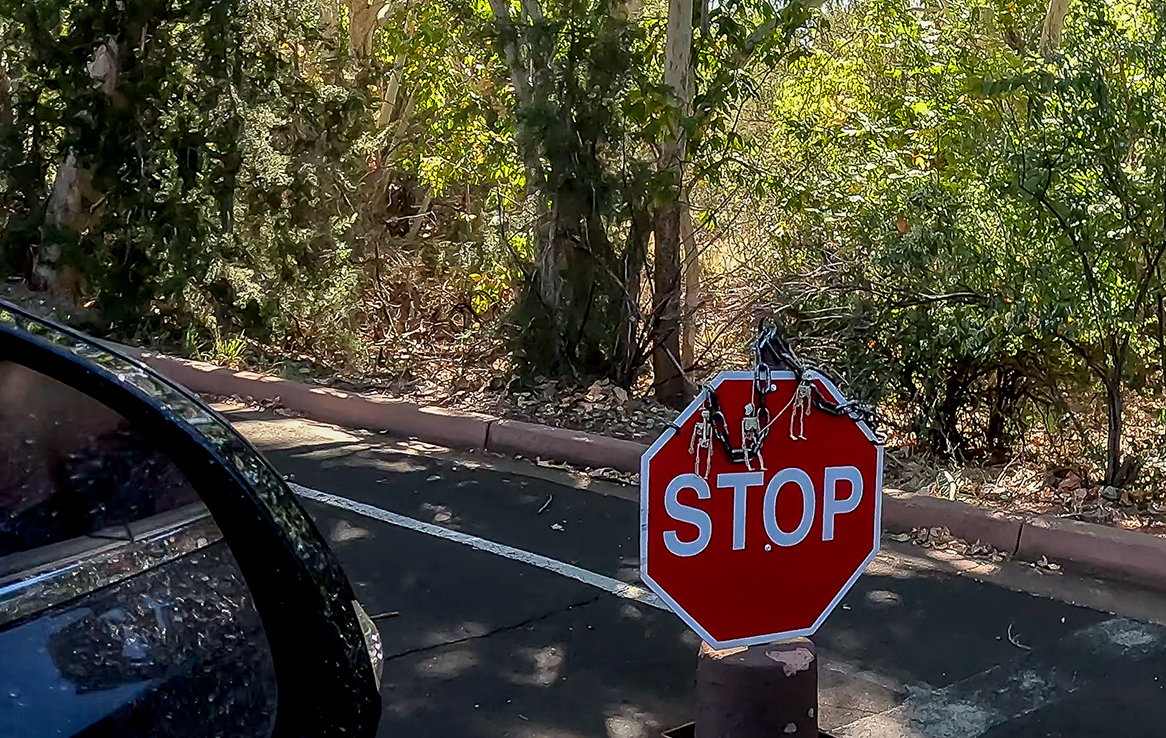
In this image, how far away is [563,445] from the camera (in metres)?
7.66

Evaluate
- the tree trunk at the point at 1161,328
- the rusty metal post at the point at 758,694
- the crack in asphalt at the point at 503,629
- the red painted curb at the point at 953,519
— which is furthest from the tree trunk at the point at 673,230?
the rusty metal post at the point at 758,694

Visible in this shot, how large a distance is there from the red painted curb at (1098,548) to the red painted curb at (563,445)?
2334mm

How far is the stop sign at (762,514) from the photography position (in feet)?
10.4

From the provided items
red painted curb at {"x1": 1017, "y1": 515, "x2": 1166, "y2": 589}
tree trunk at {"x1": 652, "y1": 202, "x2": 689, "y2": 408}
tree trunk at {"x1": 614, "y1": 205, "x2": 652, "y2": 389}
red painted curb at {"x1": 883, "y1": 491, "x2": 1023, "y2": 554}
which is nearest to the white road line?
red painted curb at {"x1": 883, "y1": 491, "x2": 1023, "y2": 554}

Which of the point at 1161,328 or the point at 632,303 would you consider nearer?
the point at 1161,328

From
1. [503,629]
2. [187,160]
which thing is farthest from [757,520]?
[187,160]

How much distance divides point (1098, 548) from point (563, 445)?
10.8 feet

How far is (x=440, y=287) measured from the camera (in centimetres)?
1386

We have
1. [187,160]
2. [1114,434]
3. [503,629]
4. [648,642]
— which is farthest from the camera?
[187,160]

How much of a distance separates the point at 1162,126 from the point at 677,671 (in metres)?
3.59

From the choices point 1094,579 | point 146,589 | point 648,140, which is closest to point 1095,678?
point 1094,579

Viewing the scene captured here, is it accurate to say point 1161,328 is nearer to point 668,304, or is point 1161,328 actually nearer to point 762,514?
point 668,304

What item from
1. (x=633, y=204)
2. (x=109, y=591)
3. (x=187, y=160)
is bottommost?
(x=109, y=591)

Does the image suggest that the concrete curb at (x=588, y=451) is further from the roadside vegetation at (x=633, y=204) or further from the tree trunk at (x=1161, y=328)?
the tree trunk at (x=1161, y=328)
